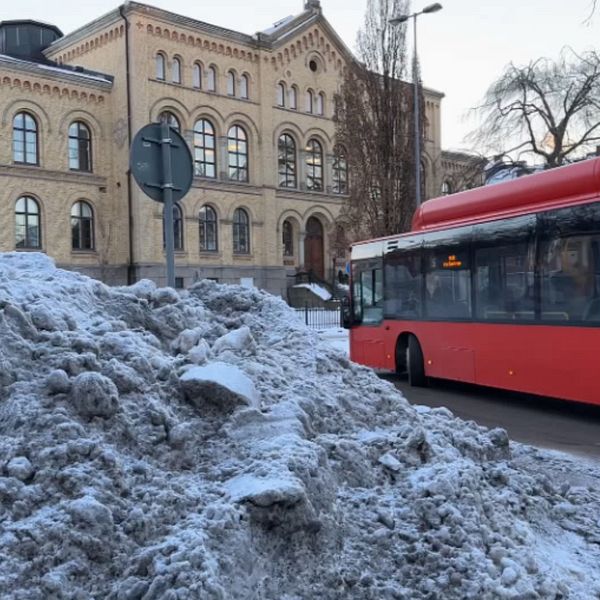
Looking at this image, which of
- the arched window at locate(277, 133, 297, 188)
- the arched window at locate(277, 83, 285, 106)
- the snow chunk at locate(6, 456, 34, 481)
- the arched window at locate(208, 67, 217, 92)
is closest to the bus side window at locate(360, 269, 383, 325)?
the snow chunk at locate(6, 456, 34, 481)

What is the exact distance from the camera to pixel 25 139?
3362cm

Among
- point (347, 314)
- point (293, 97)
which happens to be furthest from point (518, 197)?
point (293, 97)

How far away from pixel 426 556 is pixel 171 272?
16.1ft

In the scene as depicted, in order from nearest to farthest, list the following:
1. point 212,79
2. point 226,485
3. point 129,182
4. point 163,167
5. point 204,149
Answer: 1. point 226,485
2. point 163,167
3. point 129,182
4. point 204,149
5. point 212,79

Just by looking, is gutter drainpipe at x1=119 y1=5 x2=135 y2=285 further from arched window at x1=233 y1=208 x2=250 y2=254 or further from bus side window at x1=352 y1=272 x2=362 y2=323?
bus side window at x1=352 y1=272 x2=362 y2=323

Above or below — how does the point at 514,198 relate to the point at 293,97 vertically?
below

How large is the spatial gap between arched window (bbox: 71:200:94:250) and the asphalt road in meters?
25.9

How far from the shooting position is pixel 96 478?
3.34 metres

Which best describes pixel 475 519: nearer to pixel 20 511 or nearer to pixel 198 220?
pixel 20 511

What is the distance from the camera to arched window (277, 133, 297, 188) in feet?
138

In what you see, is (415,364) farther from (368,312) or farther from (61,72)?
(61,72)

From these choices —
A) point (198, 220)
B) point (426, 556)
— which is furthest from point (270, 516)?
point (198, 220)

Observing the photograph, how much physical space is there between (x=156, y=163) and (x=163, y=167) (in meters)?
0.10

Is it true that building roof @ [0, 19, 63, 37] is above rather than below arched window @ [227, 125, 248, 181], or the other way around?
above
